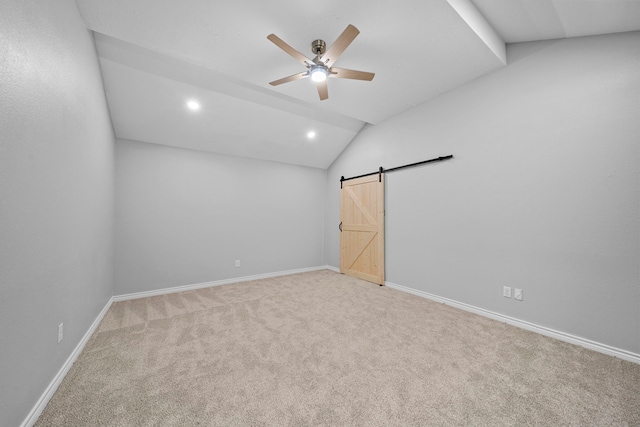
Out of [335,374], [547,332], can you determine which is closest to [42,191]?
[335,374]

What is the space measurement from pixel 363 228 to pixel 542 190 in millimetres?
2633

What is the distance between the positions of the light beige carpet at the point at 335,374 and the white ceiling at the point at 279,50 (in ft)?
9.19

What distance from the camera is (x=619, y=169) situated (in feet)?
6.77

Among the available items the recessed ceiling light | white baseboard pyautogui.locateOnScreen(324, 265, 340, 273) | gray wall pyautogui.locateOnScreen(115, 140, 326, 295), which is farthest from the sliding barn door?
the recessed ceiling light

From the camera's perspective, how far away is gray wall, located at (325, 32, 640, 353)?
2.06 meters

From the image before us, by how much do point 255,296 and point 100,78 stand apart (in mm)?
3274

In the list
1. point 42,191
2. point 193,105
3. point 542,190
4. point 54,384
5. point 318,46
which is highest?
point 318,46

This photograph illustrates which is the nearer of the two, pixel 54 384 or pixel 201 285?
pixel 54 384

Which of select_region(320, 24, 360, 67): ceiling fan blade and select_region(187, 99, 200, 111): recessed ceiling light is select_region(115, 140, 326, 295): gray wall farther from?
select_region(320, 24, 360, 67): ceiling fan blade

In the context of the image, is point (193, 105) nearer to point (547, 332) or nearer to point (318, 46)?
point (318, 46)

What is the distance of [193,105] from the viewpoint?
3.35 meters

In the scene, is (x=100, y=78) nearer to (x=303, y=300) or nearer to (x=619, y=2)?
(x=303, y=300)

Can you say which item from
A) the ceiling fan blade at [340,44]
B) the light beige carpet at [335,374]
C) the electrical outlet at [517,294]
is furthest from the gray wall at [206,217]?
the electrical outlet at [517,294]

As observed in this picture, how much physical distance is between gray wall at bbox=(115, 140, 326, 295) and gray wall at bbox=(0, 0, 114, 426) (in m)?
1.49
